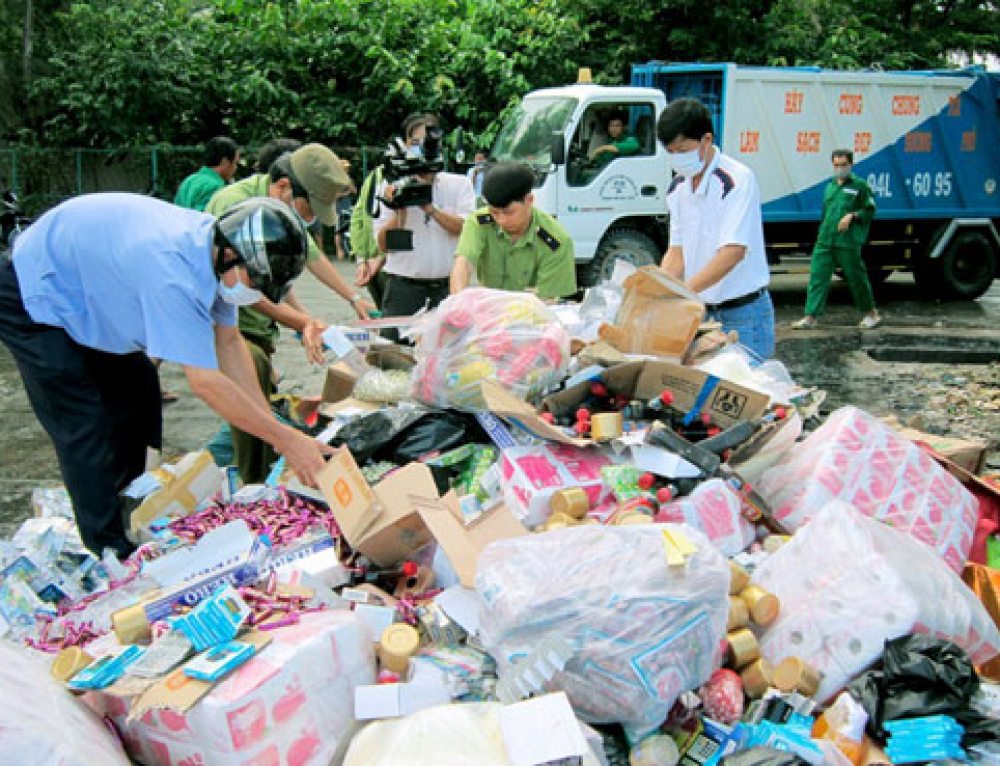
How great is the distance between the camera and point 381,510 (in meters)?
2.66

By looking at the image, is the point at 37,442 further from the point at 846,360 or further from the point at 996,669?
the point at 846,360

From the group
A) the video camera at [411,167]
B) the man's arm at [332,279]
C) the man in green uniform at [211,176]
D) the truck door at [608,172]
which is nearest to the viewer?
the man's arm at [332,279]

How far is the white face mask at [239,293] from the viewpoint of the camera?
2.72m

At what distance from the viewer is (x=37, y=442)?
5742 millimetres

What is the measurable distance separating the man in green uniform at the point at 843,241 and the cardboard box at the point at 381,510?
25.3 ft

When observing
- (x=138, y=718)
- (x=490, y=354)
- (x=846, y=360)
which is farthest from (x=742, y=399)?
(x=846, y=360)

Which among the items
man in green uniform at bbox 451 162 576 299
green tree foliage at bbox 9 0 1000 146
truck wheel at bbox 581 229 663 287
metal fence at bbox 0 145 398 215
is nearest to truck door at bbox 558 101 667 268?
truck wheel at bbox 581 229 663 287

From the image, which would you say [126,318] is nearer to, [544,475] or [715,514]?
[544,475]

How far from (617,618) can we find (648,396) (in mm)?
1311

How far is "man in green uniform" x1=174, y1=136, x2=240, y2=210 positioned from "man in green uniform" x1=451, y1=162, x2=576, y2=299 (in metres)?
2.78

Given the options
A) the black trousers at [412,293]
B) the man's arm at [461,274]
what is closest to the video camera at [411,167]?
the black trousers at [412,293]

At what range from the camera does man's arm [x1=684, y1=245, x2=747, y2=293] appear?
386 cm

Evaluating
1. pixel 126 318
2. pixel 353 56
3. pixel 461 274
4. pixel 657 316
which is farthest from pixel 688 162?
pixel 353 56

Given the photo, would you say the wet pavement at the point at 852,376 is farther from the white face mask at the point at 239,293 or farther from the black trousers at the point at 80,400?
the white face mask at the point at 239,293
